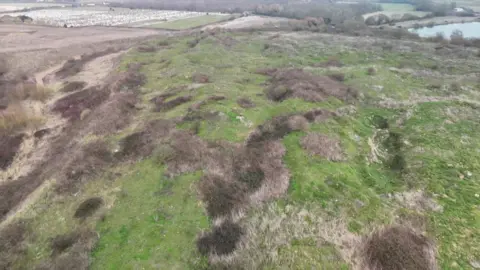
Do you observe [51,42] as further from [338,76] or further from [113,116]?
[338,76]

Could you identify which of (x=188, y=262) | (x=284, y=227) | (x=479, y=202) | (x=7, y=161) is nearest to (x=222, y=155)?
(x=284, y=227)

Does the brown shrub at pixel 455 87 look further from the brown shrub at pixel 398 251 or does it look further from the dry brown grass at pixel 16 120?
the dry brown grass at pixel 16 120

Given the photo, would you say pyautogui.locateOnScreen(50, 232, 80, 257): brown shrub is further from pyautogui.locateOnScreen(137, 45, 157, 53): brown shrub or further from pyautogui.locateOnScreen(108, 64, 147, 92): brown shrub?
pyautogui.locateOnScreen(137, 45, 157, 53): brown shrub

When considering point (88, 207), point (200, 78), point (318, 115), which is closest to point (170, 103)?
point (200, 78)

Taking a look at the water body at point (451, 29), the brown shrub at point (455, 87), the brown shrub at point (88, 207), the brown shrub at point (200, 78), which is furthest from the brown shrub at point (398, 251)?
the water body at point (451, 29)

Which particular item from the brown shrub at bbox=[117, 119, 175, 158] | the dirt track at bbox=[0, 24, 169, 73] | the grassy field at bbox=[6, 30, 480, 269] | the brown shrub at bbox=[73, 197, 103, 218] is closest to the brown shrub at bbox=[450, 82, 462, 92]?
the grassy field at bbox=[6, 30, 480, 269]
